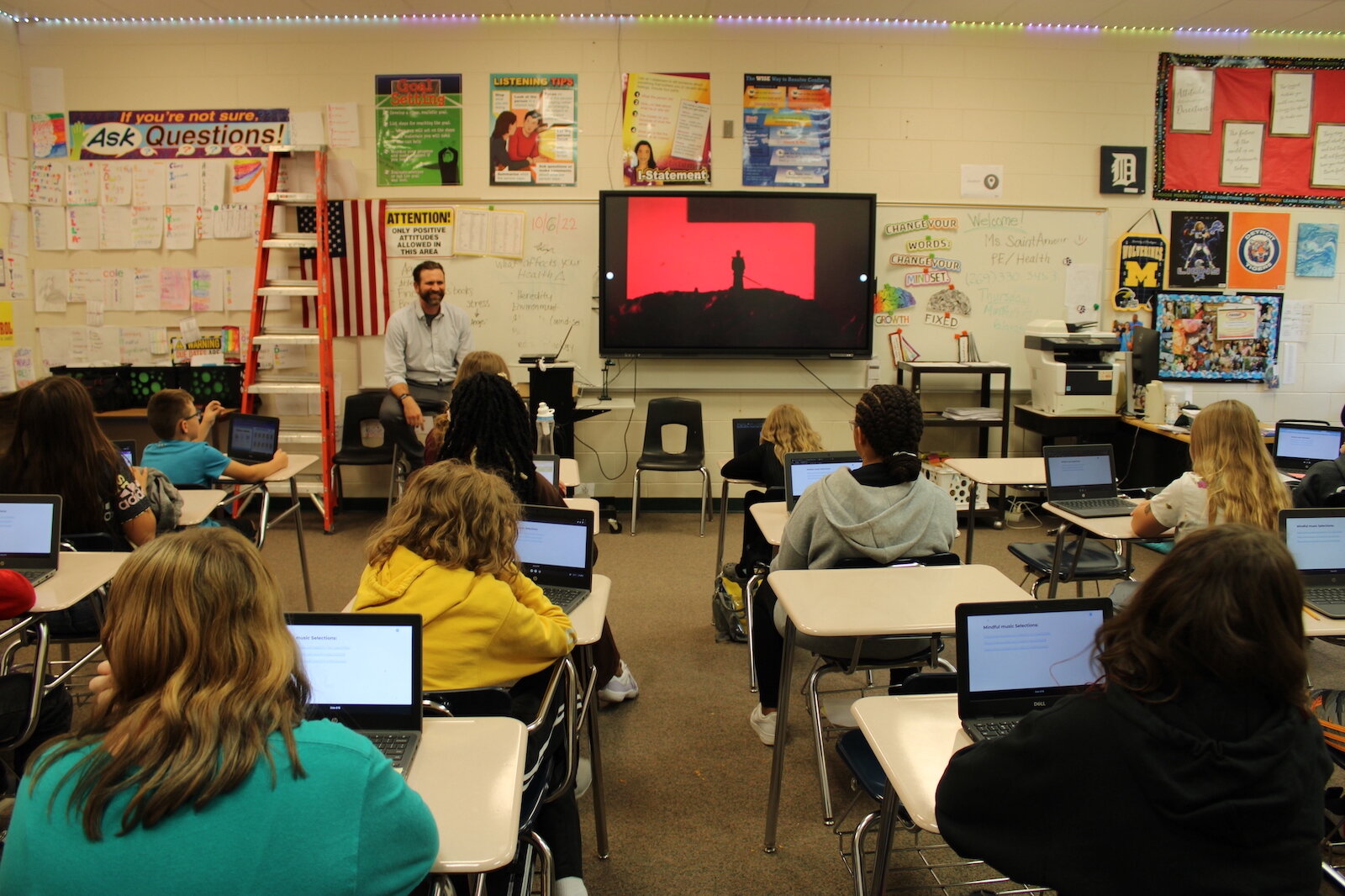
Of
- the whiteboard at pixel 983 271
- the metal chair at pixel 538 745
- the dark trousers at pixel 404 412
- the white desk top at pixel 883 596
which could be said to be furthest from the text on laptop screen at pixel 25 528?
the whiteboard at pixel 983 271

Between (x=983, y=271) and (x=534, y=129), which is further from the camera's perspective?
(x=983, y=271)

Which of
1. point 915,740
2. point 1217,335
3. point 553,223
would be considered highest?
point 553,223

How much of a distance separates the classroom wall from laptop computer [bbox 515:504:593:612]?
357 cm

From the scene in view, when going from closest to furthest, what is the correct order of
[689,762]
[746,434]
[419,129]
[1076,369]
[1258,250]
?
[689,762] < [746,434] < [1076,369] < [419,129] < [1258,250]

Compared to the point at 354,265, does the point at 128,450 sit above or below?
below

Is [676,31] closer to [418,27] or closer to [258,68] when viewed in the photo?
[418,27]

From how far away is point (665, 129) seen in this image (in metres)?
5.62

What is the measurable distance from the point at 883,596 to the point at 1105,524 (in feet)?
5.07

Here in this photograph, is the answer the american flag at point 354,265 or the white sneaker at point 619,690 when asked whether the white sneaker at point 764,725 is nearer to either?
the white sneaker at point 619,690

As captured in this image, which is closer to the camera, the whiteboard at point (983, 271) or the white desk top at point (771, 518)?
the white desk top at point (771, 518)

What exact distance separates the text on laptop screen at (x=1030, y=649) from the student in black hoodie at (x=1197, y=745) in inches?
19.2

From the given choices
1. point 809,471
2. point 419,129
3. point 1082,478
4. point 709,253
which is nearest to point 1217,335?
point 1082,478

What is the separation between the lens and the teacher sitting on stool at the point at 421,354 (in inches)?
212

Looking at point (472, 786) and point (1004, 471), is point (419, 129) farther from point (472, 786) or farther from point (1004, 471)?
point (472, 786)
